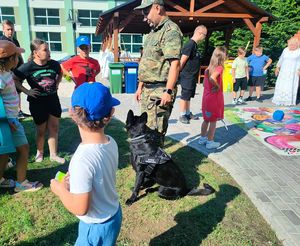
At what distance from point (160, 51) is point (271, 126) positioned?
4.55 meters

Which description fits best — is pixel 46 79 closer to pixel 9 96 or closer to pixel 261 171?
pixel 9 96

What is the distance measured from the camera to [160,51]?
11.4 ft

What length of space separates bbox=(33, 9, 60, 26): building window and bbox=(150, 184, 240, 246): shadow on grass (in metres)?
30.6

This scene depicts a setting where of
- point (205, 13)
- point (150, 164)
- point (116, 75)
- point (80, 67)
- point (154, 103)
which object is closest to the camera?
point (150, 164)

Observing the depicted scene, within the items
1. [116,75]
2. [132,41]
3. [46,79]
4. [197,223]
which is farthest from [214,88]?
[132,41]

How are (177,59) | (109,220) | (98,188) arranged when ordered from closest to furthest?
1. (98,188)
2. (109,220)
3. (177,59)

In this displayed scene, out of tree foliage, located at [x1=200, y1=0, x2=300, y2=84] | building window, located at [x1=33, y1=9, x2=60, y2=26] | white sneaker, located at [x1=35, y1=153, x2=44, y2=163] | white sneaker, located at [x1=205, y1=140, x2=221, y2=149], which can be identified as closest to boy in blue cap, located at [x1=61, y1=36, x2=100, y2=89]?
white sneaker, located at [x1=35, y1=153, x2=44, y2=163]

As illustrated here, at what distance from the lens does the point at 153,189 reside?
3.70 m

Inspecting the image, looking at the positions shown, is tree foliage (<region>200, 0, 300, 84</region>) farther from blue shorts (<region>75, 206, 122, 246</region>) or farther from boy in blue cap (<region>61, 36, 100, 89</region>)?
blue shorts (<region>75, 206, 122, 246</region>)

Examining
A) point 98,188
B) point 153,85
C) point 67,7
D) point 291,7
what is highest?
point 67,7

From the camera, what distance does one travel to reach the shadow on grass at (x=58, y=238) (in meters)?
2.68

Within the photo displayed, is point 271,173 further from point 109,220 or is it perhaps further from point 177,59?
point 109,220

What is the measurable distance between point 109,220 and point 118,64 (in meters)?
9.32

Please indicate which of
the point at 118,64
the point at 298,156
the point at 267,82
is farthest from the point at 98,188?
the point at 267,82
